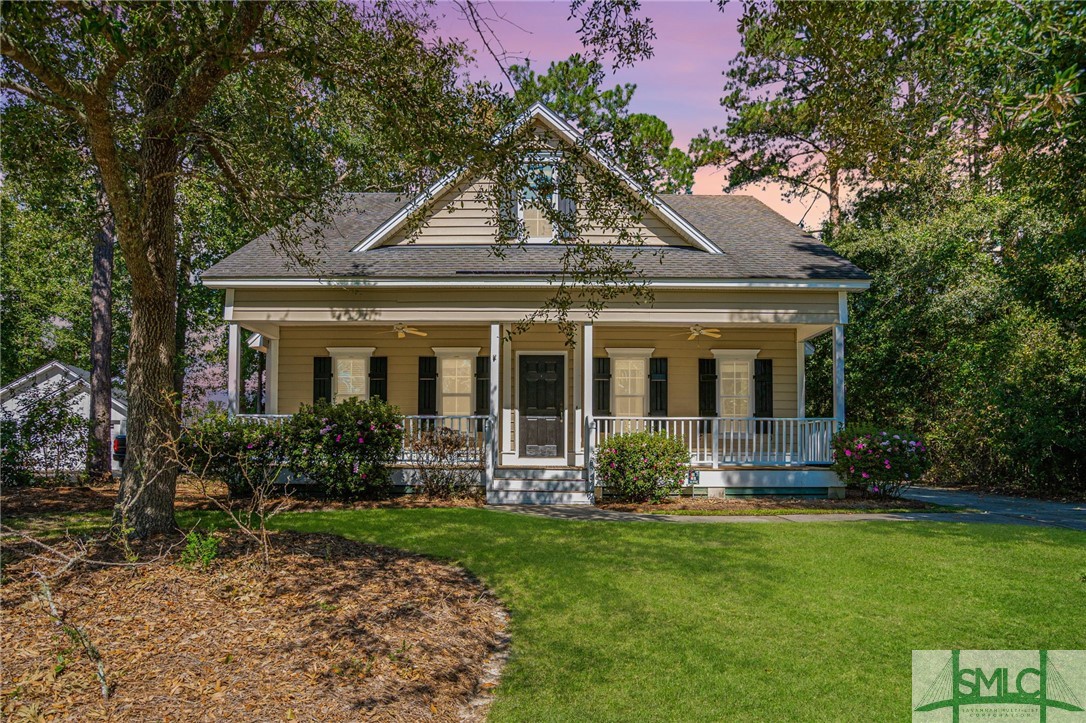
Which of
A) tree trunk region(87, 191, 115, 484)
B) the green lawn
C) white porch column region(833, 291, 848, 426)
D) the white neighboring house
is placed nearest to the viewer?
the green lawn

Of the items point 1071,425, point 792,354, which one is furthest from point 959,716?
point 1071,425

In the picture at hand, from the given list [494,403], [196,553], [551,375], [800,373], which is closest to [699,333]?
[800,373]

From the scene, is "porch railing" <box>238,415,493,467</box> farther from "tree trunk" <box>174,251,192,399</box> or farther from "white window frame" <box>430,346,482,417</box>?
"tree trunk" <box>174,251,192,399</box>

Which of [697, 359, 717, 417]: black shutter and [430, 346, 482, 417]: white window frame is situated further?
[697, 359, 717, 417]: black shutter

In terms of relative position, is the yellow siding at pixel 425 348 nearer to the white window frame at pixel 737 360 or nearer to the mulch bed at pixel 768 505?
the white window frame at pixel 737 360

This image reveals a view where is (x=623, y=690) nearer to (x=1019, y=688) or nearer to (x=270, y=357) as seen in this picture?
(x=1019, y=688)

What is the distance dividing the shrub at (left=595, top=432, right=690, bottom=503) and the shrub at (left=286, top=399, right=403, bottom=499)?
3.90 m

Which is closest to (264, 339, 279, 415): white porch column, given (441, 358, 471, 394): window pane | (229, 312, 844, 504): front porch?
(229, 312, 844, 504): front porch

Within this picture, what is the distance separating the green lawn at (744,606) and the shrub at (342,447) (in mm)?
2247

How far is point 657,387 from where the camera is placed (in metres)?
14.3

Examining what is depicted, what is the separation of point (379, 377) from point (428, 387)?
1135mm

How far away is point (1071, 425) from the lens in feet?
45.2

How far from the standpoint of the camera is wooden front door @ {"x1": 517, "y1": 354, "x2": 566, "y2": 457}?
1373 cm

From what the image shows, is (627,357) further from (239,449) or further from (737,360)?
(239,449)
